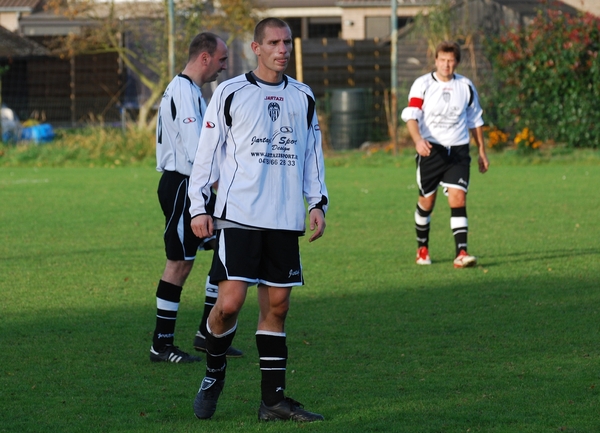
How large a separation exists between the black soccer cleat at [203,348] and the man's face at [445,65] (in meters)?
4.41

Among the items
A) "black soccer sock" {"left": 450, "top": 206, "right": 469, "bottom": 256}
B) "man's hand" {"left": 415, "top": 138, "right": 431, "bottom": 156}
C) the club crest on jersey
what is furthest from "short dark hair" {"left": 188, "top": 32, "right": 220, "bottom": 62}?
"black soccer sock" {"left": 450, "top": 206, "right": 469, "bottom": 256}

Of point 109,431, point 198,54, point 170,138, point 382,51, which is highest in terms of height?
point 382,51

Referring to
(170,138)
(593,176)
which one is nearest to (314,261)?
(170,138)

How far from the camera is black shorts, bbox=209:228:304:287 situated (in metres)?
4.91

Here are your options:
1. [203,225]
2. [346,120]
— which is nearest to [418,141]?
[203,225]

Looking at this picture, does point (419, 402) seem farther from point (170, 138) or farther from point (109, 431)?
point (170, 138)

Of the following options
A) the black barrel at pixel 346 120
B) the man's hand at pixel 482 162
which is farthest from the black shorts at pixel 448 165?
the black barrel at pixel 346 120

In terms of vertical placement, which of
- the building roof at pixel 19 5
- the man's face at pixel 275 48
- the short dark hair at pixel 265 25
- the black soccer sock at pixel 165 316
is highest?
the building roof at pixel 19 5

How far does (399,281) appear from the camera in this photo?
9094mm

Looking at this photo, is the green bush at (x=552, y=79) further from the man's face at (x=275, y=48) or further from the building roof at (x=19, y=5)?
the building roof at (x=19, y=5)

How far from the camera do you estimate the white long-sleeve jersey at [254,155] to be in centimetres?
492

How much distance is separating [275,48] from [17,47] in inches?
1186

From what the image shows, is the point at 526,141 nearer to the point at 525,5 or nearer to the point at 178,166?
the point at 525,5

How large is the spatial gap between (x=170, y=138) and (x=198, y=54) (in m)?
0.58
